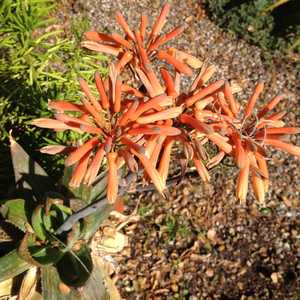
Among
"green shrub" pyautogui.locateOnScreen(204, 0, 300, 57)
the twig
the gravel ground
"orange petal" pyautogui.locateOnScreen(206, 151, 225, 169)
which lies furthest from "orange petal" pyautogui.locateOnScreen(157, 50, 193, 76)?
"green shrub" pyautogui.locateOnScreen(204, 0, 300, 57)

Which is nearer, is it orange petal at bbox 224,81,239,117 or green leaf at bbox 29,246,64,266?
orange petal at bbox 224,81,239,117

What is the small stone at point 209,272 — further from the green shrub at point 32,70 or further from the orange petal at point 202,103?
the orange petal at point 202,103

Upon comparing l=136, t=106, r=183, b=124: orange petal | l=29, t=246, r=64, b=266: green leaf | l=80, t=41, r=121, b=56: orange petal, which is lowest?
l=29, t=246, r=64, b=266: green leaf

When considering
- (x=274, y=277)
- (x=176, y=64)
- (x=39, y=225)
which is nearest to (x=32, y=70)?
(x=39, y=225)

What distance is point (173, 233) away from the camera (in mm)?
3646

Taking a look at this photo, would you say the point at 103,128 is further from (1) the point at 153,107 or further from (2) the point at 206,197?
(2) the point at 206,197

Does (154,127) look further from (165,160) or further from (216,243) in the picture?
(216,243)

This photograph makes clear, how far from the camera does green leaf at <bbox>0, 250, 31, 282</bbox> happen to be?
2.33 meters

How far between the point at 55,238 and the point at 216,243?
1.71 metres

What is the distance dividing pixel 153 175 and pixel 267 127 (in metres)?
0.50

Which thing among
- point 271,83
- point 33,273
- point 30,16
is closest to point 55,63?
point 30,16

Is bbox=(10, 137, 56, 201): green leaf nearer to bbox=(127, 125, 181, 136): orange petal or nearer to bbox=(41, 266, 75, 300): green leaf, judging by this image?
bbox=(41, 266, 75, 300): green leaf

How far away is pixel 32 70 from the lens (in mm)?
3539

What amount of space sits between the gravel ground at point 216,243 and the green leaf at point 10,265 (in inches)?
44.8
